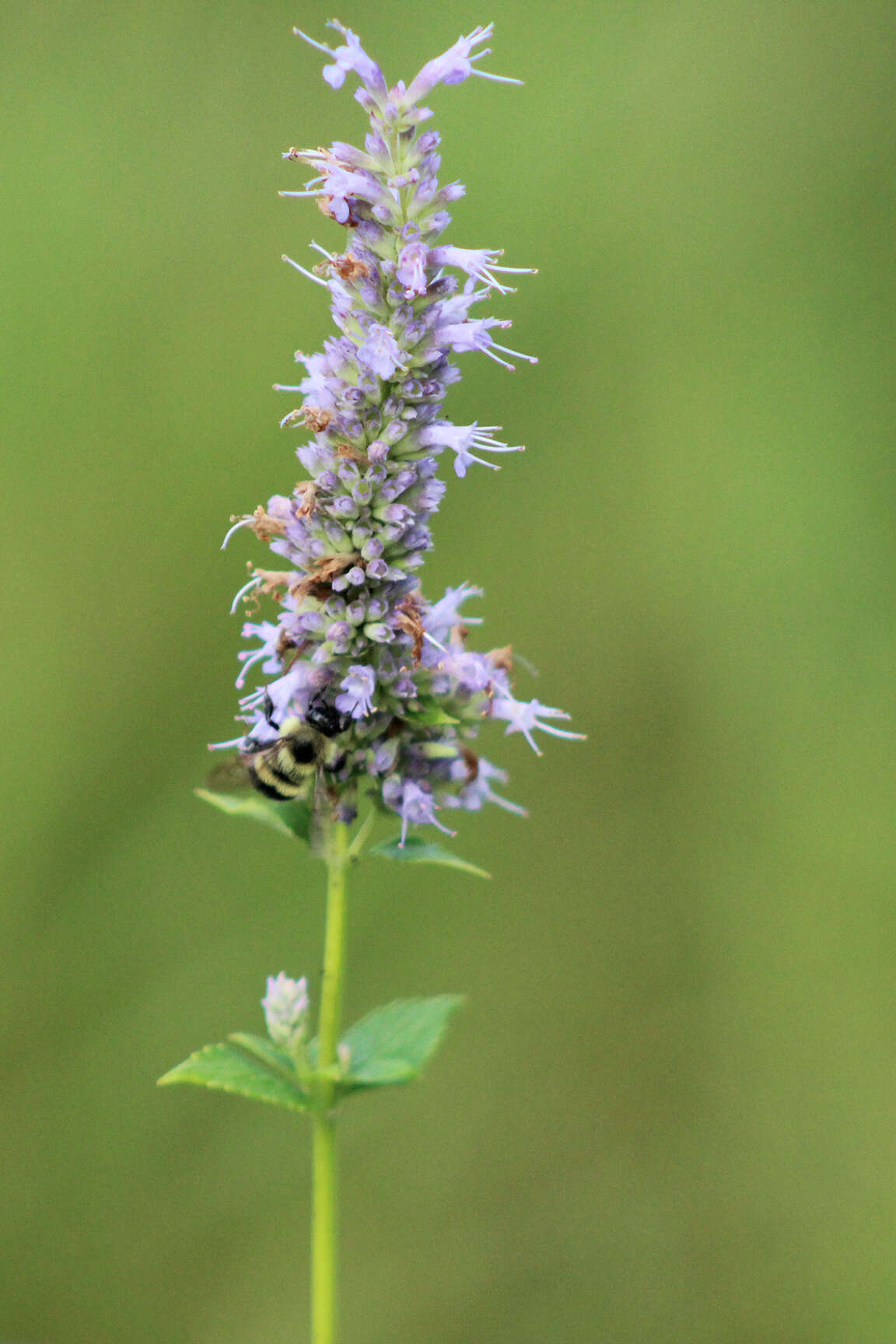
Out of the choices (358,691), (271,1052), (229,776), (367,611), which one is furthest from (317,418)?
(271,1052)

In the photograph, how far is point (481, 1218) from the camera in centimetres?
515

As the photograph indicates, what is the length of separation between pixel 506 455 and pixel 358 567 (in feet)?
10.2

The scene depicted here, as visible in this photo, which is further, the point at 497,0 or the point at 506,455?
the point at 497,0

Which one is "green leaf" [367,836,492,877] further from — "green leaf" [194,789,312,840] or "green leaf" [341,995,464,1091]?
"green leaf" [341,995,464,1091]

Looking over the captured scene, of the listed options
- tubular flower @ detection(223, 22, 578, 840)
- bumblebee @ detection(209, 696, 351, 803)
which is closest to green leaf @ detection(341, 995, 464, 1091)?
tubular flower @ detection(223, 22, 578, 840)

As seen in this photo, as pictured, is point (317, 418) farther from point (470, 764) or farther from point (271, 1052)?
point (271, 1052)

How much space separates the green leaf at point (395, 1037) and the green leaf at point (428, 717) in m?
0.90

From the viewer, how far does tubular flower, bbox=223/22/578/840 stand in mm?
2764

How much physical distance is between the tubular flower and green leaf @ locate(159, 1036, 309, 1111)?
71cm

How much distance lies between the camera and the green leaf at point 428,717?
3.07m

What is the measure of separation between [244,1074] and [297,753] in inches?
33.8

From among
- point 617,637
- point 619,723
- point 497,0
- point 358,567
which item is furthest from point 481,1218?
point 497,0

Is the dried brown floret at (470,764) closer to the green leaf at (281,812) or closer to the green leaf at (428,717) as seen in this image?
the green leaf at (428,717)

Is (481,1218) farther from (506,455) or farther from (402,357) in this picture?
(402,357)
